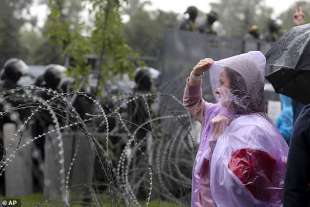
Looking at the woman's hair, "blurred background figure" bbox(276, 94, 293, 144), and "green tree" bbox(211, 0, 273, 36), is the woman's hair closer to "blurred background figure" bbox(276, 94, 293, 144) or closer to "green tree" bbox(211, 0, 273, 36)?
"blurred background figure" bbox(276, 94, 293, 144)

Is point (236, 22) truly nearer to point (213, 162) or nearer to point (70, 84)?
point (70, 84)

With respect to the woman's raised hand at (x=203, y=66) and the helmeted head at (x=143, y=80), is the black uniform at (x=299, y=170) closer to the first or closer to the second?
the woman's raised hand at (x=203, y=66)

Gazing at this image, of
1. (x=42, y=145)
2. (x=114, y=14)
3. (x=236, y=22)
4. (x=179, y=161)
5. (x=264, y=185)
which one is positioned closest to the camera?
(x=264, y=185)

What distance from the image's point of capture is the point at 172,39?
9.05 meters

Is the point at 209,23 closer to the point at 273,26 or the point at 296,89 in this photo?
the point at 273,26

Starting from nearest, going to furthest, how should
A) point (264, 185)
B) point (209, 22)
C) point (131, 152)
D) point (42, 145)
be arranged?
point (264, 185) → point (131, 152) → point (42, 145) → point (209, 22)

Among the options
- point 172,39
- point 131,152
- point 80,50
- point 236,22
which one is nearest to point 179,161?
point 131,152

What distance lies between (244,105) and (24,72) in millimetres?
6536

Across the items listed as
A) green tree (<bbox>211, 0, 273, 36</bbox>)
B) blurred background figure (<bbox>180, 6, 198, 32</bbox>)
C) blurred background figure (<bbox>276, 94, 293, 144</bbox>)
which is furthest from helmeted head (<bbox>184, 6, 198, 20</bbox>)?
green tree (<bbox>211, 0, 273, 36</bbox>)

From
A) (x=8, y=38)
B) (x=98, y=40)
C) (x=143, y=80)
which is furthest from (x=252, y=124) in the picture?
(x=8, y=38)

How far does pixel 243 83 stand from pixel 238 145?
0.38m

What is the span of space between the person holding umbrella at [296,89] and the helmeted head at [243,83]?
0.24 ft

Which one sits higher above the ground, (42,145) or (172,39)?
(172,39)

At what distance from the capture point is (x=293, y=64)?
339cm
